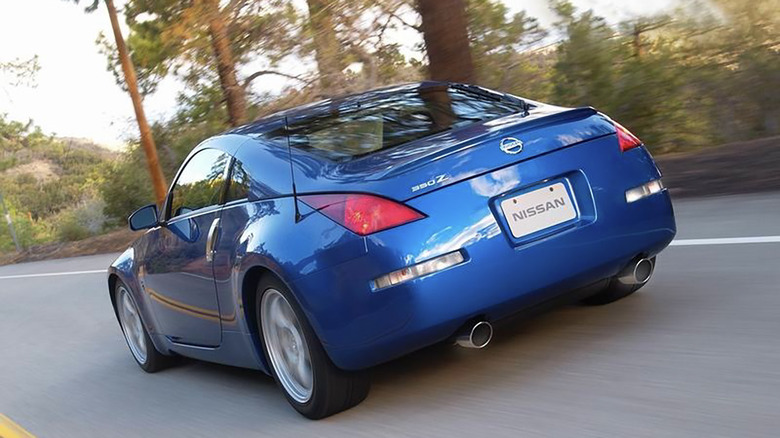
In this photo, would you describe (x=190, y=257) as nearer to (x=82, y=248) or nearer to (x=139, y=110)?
(x=139, y=110)

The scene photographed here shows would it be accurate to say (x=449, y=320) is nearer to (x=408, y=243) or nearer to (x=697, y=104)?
(x=408, y=243)

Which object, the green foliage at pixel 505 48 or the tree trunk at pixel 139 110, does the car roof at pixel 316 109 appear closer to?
the green foliage at pixel 505 48

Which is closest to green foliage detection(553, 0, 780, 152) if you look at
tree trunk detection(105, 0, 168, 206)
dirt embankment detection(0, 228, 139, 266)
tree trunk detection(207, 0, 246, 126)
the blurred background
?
the blurred background

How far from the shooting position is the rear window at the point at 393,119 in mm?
4758

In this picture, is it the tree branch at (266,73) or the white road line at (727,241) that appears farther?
the tree branch at (266,73)

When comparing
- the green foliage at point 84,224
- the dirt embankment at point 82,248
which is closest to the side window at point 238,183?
the dirt embankment at point 82,248

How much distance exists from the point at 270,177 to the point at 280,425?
1240 millimetres

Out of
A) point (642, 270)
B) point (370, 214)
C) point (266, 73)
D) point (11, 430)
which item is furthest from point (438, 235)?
point (266, 73)

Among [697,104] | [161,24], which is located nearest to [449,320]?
[697,104]

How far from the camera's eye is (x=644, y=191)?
15.3ft

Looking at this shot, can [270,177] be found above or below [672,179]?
above

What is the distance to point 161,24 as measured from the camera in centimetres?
2312

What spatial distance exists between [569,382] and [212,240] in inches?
82.7

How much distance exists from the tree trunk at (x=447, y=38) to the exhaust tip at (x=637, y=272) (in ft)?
21.5
